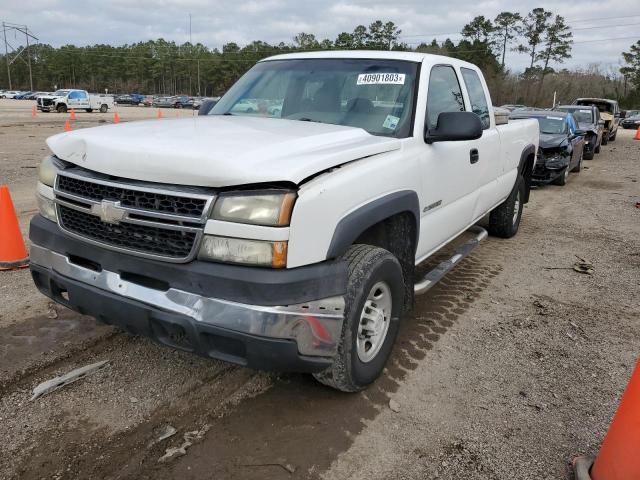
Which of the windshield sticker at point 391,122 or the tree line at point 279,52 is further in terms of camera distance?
the tree line at point 279,52

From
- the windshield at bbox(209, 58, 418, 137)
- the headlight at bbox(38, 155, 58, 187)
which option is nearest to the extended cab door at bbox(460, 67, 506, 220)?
the windshield at bbox(209, 58, 418, 137)

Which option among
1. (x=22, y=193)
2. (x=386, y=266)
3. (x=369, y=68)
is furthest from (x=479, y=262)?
(x=22, y=193)

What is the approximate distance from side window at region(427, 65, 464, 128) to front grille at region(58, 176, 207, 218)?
1913 mm

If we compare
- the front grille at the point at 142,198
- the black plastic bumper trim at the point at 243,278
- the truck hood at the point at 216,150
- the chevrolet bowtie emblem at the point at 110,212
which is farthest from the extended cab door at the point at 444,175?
the chevrolet bowtie emblem at the point at 110,212

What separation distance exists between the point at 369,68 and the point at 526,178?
3890 millimetres

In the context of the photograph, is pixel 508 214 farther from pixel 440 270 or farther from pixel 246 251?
pixel 246 251

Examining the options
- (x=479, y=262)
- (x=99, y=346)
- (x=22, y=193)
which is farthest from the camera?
(x=22, y=193)

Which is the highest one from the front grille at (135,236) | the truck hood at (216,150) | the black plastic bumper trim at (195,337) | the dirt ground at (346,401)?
the truck hood at (216,150)

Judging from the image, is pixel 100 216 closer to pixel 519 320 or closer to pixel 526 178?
pixel 519 320

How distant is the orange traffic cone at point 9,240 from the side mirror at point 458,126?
398cm

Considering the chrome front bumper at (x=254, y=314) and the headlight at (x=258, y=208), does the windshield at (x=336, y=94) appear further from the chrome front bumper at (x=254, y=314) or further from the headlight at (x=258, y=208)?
the chrome front bumper at (x=254, y=314)

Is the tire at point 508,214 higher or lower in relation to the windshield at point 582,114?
lower

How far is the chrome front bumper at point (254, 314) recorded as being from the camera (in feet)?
7.45

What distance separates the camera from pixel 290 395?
306cm
